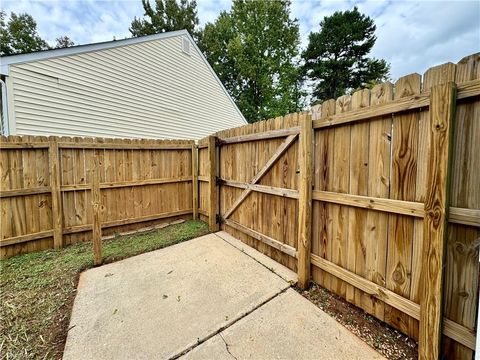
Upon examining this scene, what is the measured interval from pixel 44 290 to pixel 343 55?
19.8 m

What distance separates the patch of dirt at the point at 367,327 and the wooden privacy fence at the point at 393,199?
0.07 meters

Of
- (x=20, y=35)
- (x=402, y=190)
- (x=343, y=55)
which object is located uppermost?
(x=20, y=35)

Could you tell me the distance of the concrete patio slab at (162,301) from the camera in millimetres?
1703

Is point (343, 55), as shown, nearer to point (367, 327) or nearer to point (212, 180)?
point (212, 180)

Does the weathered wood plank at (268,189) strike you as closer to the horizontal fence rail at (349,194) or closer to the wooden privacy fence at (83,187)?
the horizontal fence rail at (349,194)

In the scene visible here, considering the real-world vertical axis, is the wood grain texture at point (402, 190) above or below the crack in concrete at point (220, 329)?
above

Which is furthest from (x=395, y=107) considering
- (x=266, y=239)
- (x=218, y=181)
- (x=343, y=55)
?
(x=343, y=55)

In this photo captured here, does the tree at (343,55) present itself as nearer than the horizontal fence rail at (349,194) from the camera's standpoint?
No

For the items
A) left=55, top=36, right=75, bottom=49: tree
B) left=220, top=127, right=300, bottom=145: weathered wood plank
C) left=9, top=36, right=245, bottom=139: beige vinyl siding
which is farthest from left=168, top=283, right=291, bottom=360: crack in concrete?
left=55, top=36, right=75, bottom=49: tree

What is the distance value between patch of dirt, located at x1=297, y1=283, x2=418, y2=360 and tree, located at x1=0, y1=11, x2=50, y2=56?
21.8 m

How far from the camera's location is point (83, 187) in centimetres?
378

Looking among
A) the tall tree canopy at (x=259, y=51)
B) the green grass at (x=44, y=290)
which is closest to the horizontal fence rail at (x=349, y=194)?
the green grass at (x=44, y=290)

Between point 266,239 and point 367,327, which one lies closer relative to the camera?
point 367,327

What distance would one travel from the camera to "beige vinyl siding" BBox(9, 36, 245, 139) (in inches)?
199
